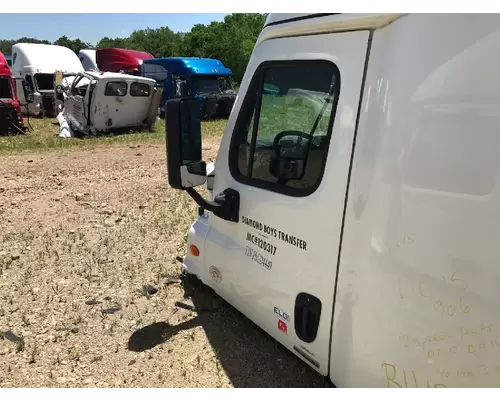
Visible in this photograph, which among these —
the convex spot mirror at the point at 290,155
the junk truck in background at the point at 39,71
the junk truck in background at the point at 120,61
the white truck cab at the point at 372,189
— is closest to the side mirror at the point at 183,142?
the white truck cab at the point at 372,189

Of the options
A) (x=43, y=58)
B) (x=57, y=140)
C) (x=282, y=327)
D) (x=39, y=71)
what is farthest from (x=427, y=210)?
(x=43, y=58)

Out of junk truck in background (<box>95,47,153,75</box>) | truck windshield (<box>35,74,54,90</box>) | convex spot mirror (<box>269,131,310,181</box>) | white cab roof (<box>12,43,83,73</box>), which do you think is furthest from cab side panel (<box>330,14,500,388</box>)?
junk truck in background (<box>95,47,153,75</box>)

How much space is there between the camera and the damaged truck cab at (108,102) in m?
14.0

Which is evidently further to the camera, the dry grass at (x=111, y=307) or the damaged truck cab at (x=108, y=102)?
the damaged truck cab at (x=108, y=102)

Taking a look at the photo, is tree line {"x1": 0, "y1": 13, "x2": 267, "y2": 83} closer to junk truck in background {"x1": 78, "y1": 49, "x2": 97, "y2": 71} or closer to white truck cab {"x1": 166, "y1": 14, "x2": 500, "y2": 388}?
junk truck in background {"x1": 78, "y1": 49, "x2": 97, "y2": 71}

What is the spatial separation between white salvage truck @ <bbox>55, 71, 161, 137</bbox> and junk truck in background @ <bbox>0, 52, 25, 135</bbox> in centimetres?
140

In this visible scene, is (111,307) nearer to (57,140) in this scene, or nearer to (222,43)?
(57,140)

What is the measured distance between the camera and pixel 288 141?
2566 millimetres

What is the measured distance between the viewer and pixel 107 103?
14.4 meters

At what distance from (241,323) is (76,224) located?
326cm

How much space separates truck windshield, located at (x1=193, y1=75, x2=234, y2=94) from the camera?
1955 centimetres

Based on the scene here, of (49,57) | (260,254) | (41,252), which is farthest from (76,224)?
(49,57)

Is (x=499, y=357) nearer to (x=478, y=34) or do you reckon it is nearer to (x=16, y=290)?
(x=478, y=34)

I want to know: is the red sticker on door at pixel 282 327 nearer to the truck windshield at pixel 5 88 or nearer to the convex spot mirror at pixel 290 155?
the convex spot mirror at pixel 290 155
